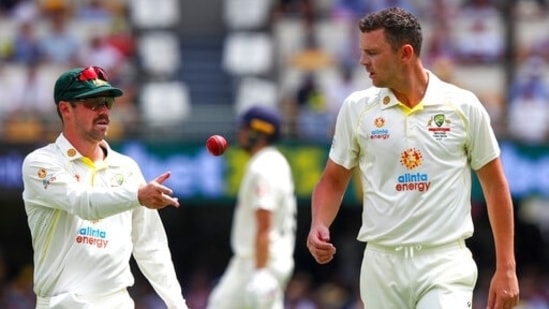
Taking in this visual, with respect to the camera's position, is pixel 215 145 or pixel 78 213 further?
pixel 215 145

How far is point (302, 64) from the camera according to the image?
20.3m

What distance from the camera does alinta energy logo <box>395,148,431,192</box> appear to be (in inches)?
301

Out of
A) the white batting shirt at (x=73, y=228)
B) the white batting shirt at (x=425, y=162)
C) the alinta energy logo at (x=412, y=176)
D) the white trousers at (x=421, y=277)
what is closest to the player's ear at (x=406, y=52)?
the white batting shirt at (x=425, y=162)

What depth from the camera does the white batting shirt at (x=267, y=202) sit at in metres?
11.3

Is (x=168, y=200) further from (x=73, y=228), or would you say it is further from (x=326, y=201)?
(x=326, y=201)

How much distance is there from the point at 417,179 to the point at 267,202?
3.67 m

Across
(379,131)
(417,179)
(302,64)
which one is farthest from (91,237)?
(302,64)

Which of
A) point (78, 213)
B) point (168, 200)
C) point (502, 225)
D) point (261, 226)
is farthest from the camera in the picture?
point (261, 226)

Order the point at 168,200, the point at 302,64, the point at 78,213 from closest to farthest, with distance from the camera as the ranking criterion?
the point at 168,200 < the point at 78,213 < the point at 302,64

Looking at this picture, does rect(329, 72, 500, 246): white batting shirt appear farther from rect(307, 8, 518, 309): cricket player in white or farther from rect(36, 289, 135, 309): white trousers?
rect(36, 289, 135, 309): white trousers

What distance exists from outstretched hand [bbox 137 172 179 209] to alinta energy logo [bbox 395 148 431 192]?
122 centimetres

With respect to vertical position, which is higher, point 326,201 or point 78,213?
point 78,213

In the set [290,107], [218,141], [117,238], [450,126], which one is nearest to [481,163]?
[450,126]

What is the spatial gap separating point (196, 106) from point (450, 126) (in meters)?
13.4
